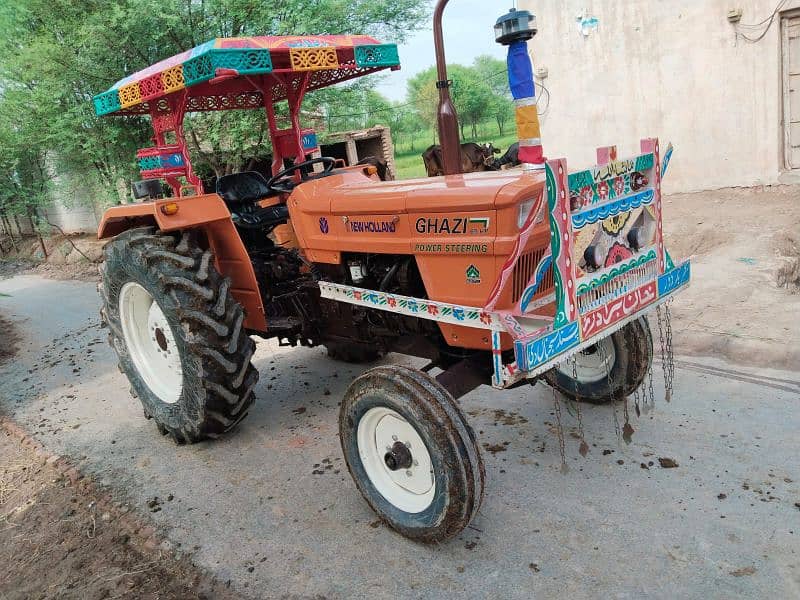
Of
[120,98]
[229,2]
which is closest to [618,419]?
[120,98]

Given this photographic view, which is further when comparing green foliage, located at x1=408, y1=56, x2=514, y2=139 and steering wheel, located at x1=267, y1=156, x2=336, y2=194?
green foliage, located at x1=408, y1=56, x2=514, y2=139

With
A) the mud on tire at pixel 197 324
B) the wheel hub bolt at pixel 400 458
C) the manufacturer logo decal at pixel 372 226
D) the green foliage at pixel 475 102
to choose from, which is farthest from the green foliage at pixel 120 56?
the green foliage at pixel 475 102

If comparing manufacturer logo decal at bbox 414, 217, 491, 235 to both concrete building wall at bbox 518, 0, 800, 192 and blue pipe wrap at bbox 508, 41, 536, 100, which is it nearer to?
blue pipe wrap at bbox 508, 41, 536, 100

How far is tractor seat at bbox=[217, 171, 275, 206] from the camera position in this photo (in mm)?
4105

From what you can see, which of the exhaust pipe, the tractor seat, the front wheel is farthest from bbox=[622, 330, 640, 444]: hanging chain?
the exhaust pipe

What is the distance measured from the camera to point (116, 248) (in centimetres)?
386

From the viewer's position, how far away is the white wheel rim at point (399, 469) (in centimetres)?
269

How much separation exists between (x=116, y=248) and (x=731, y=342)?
13.7 feet

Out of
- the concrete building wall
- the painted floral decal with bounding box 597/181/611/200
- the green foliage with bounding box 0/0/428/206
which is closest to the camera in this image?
the painted floral decal with bounding box 597/181/611/200

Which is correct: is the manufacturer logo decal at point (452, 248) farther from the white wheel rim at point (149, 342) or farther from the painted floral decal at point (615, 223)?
the white wheel rim at point (149, 342)

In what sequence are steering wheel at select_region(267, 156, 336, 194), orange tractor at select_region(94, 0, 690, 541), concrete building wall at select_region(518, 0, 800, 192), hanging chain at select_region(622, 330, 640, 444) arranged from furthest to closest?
concrete building wall at select_region(518, 0, 800, 192) < steering wheel at select_region(267, 156, 336, 194) < hanging chain at select_region(622, 330, 640, 444) < orange tractor at select_region(94, 0, 690, 541)

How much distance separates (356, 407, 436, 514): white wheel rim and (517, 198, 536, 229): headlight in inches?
37.7

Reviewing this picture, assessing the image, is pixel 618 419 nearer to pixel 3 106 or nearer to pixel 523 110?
pixel 523 110

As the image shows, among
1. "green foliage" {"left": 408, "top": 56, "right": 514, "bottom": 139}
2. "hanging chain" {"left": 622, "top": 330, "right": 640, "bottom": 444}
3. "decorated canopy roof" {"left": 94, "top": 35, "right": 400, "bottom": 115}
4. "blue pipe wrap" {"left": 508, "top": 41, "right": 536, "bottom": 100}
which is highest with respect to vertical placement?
"green foliage" {"left": 408, "top": 56, "right": 514, "bottom": 139}
